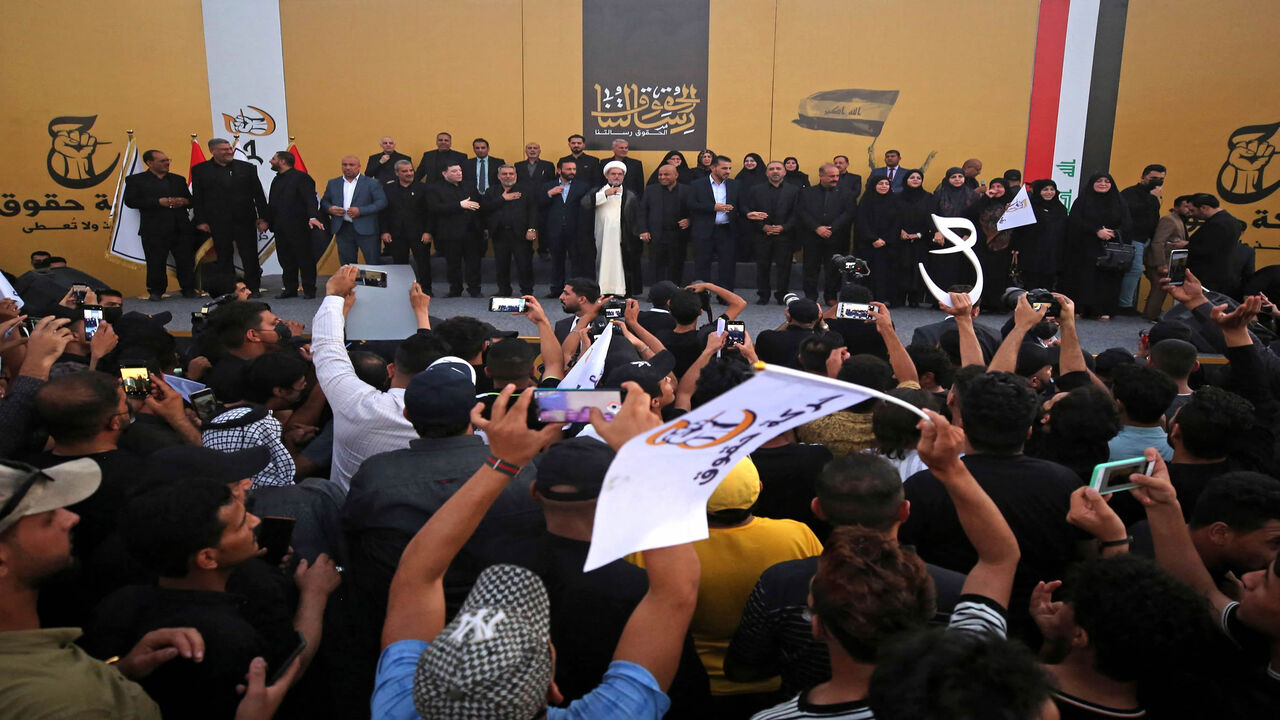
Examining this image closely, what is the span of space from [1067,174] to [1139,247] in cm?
194

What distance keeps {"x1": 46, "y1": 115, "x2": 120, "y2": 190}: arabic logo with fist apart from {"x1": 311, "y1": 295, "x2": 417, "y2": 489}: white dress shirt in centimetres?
976

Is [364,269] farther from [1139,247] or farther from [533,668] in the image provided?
[1139,247]

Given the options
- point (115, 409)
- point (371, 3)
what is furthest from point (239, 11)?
point (115, 409)

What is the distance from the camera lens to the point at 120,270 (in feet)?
35.0

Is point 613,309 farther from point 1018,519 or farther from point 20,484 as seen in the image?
point 20,484

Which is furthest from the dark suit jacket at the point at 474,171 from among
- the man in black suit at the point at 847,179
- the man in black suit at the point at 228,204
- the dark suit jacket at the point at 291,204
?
the man in black suit at the point at 847,179

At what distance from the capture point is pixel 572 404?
5.02 feet

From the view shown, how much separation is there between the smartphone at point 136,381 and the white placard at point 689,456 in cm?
228

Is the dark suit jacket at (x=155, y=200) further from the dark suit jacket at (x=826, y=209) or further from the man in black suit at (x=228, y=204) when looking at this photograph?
the dark suit jacket at (x=826, y=209)

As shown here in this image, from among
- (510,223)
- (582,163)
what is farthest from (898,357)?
(582,163)

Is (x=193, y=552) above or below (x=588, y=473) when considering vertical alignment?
below

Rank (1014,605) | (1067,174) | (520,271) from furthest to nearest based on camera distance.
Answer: (1067,174) → (520,271) → (1014,605)

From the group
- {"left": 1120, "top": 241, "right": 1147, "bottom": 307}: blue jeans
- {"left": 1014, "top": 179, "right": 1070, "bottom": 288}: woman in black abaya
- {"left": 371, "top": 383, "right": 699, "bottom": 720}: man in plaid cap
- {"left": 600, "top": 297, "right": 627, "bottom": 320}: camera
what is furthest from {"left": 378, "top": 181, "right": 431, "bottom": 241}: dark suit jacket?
{"left": 371, "top": 383, "right": 699, "bottom": 720}: man in plaid cap

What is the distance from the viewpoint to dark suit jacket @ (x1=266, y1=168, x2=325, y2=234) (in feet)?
30.2
